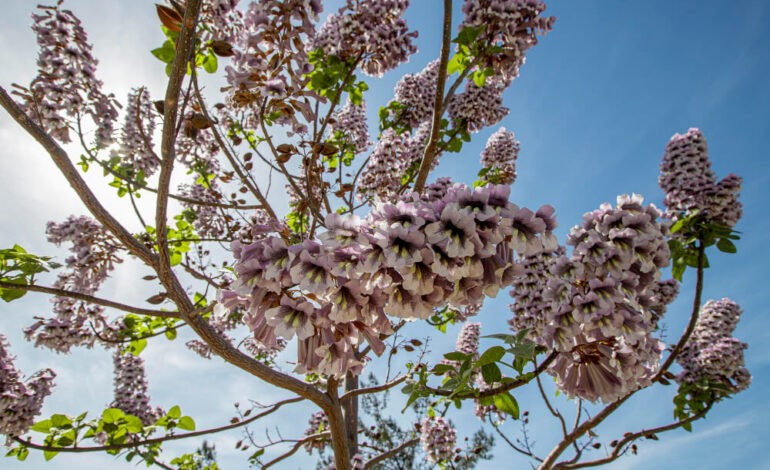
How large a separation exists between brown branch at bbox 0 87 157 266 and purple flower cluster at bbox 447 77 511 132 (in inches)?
128

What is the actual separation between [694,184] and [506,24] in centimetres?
242

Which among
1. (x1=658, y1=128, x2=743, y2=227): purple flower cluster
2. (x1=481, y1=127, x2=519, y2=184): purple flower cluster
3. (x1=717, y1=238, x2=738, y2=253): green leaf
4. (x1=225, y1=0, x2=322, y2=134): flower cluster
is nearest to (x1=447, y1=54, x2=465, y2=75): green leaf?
(x1=225, y1=0, x2=322, y2=134): flower cluster

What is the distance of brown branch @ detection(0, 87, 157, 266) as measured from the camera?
198 centimetres

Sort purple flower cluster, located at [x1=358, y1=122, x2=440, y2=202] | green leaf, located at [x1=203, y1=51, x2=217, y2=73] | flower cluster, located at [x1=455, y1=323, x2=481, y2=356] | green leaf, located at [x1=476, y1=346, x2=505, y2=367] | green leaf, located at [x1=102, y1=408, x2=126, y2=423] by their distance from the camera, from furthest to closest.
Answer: flower cluster, located at [x1=455, y1=323, x2=481, y2=356] → purple flower cluster, located at [x1=358, y1=122, x2=440, y2=202] → green leaf, located at [x1=102, y1=408, x2=126, y2=423] → green leaf, located at [x1=203, y1=51, x2=217, y2=73] → green leaf, located at [x1=476, y1=346, x2=505, y2=367]

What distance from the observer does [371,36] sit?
3.83 meters

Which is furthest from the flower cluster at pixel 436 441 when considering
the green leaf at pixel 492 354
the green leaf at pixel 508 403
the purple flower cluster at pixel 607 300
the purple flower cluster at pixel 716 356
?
the green leaf at pixel 492 354

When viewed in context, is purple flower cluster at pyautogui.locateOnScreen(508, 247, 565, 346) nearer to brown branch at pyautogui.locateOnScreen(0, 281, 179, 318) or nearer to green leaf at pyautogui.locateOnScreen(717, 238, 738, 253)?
green leaf at pyautogui.locateOnScreen(717, 238, 738, 253)

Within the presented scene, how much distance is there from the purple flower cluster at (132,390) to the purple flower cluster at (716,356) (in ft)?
20.6

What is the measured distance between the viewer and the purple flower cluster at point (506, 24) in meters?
3.41

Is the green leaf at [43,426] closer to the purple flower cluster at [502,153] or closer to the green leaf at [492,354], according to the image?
the green leaf at [492,354]

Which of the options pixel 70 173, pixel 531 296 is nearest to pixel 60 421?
pixel 70 173

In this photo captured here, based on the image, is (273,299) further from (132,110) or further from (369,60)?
(132,110)

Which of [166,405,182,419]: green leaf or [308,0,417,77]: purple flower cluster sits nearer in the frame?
[166,405,182,419]: green leaf

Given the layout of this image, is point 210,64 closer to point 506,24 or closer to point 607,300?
point 506,24
